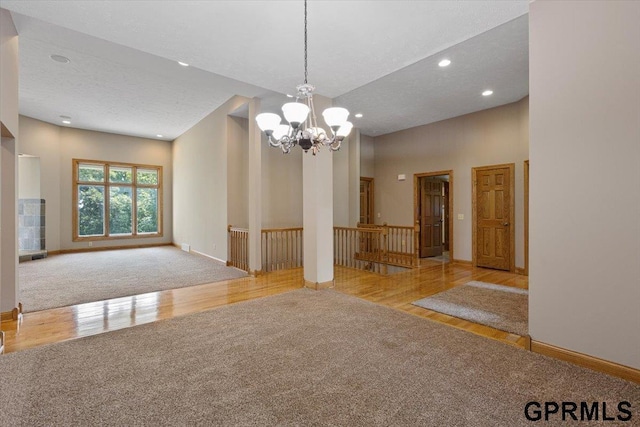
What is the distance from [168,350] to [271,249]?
11.8ft

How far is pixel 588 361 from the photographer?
2320 mm

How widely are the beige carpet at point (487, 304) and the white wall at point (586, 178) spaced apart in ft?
2.35

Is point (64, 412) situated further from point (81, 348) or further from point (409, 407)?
point (409, 407)

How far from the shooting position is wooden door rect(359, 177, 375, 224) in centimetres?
880

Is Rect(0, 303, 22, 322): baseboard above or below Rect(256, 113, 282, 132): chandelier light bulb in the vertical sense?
below

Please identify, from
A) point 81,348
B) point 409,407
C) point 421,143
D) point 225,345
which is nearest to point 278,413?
point 409,407

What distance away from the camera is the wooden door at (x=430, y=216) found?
7918mm

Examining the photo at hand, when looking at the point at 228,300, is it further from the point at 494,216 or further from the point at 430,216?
the point at 430,216

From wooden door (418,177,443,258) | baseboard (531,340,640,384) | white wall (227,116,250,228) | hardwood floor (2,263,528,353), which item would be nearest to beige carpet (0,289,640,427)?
baseboard (531,340,640,384)

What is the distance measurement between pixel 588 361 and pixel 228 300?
389 centimetres

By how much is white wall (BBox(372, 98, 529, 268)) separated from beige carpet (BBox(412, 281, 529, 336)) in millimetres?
1825

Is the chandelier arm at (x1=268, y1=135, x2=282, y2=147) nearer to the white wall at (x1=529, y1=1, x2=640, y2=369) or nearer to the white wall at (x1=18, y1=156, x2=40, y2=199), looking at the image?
the white wall at (x1=529, y1=1, x2=640, y2=369)

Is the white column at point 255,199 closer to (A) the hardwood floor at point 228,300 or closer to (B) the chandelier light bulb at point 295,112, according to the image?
(A) the hardwood floor at point 228,300

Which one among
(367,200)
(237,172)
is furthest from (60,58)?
(367,200)
